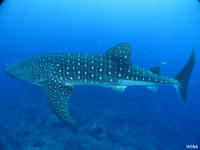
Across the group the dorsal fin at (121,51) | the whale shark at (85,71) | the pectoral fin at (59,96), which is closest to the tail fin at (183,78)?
the whale shark at (85,71)

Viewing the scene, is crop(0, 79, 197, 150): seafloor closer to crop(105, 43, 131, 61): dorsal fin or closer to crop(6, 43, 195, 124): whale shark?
crop(6, 43, 195, 124): whale shark

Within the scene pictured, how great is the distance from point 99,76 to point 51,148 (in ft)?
22.8

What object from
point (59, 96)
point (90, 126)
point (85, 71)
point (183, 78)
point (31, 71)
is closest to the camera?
point (59, 96)

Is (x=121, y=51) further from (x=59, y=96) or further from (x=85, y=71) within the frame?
(x=59, y=96)

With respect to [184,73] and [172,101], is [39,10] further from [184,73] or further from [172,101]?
[184,73]

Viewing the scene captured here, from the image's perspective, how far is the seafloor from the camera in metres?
11.9

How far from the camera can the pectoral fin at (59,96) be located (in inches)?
226

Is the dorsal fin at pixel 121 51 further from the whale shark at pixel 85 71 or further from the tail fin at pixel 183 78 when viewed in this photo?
the tail fin at pixel 183 78

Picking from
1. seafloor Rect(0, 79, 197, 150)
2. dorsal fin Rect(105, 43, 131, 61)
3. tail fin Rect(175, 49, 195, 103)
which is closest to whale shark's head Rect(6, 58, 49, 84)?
dorsal fin Rect(105, 43, 131, 61)

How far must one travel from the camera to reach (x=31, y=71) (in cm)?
657

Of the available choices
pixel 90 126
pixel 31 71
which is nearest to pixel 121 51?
pixel 31 71

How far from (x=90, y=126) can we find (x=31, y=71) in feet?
25.9

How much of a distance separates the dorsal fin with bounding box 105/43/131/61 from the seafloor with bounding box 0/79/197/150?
280 inches

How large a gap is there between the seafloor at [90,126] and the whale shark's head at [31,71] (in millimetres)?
6058
